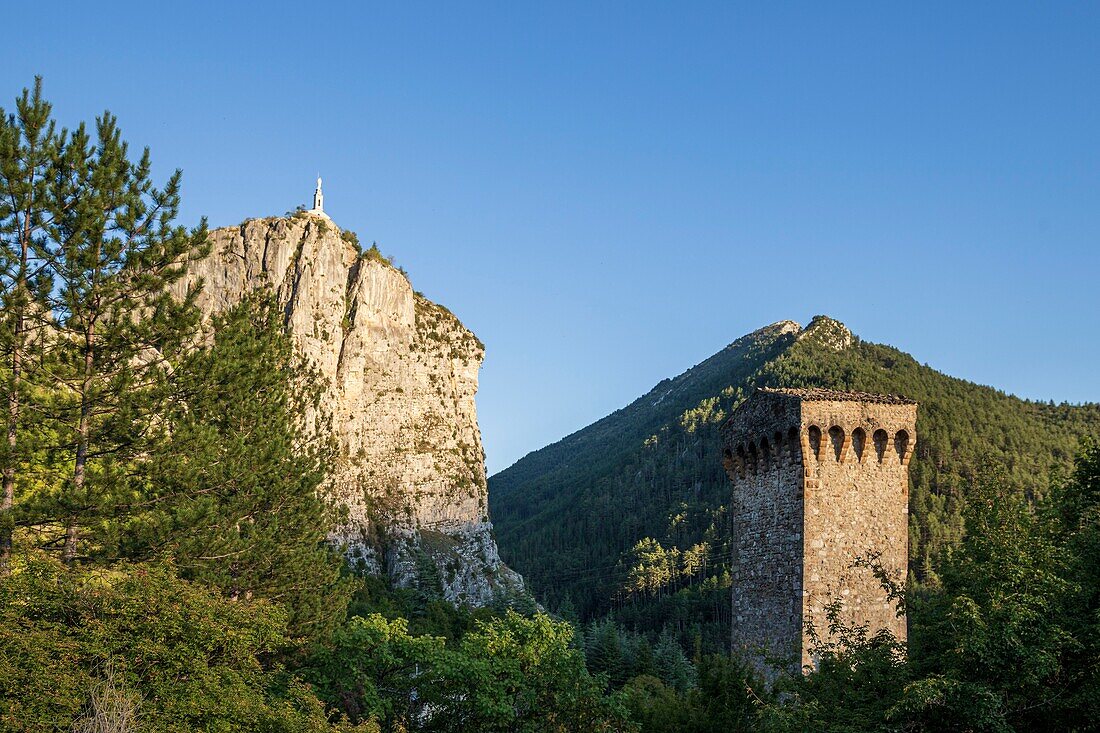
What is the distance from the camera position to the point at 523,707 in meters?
24.1

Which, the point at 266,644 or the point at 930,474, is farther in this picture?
the point at 930,474

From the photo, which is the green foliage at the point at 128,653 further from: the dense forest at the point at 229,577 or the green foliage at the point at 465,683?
the green foliage at the point at 465,683

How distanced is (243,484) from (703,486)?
134 m

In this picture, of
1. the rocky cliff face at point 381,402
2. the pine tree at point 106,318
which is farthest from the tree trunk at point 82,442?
the rocky cliff face at point 381,402

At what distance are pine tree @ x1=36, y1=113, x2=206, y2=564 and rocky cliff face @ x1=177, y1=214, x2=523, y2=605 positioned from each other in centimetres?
6199

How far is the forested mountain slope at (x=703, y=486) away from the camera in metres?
118

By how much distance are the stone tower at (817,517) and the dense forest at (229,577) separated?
0.88 metres

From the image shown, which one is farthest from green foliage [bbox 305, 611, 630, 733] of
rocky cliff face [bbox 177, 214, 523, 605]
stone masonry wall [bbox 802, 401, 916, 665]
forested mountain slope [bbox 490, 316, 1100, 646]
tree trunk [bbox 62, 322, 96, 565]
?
forested mountain slope [bbox 490, 316, 1100, 646]

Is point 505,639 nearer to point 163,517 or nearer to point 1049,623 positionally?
point 163,517

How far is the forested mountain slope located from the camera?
388ft

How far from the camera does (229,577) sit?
25312 millimetres

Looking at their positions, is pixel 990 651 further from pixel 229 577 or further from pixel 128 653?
pixel 229 577

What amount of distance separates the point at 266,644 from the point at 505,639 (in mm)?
6139

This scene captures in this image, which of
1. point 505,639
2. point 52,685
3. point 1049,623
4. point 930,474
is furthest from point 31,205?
point 930,474
